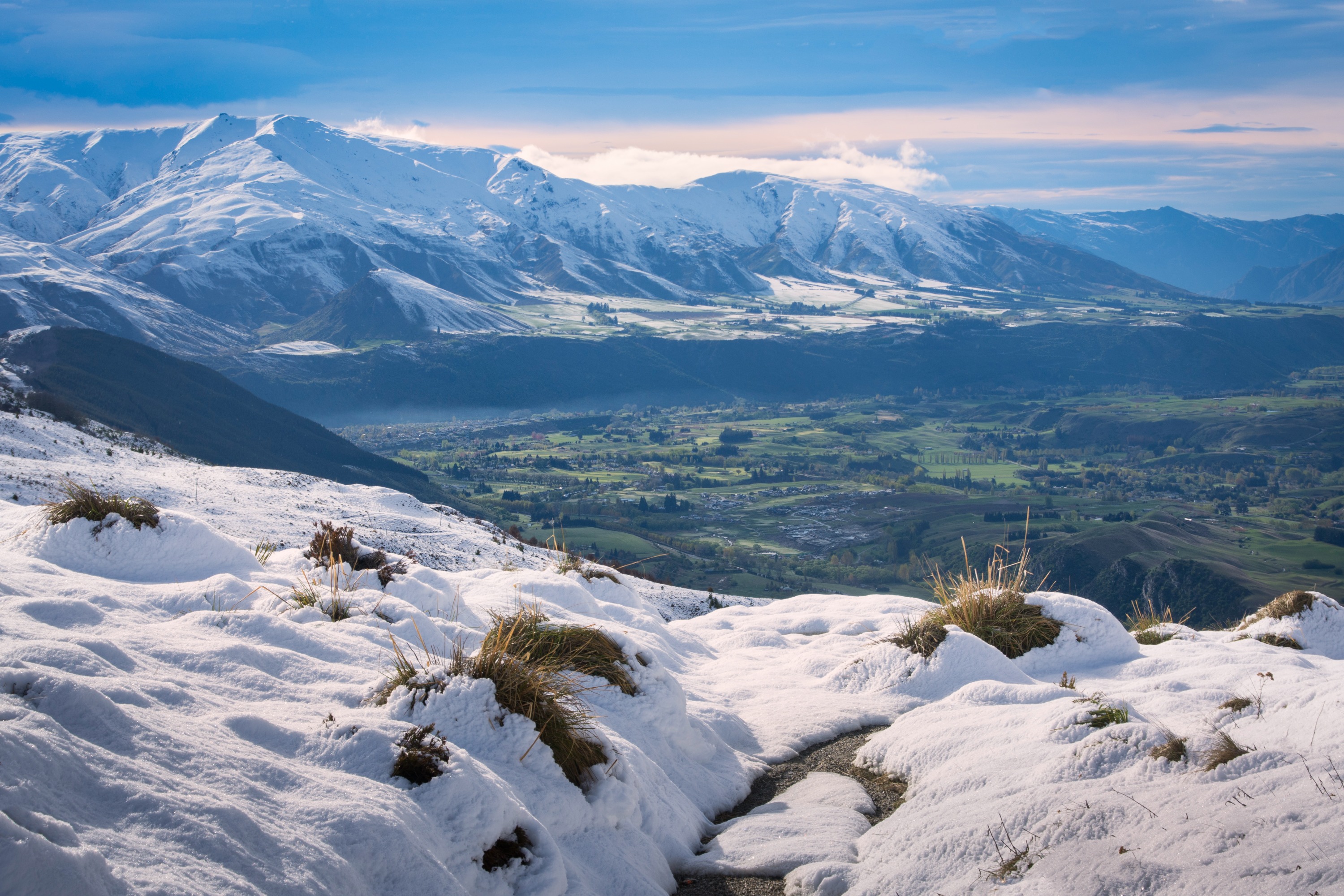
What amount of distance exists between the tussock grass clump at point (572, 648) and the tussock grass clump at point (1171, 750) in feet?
12.5

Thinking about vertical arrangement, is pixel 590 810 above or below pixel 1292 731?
below

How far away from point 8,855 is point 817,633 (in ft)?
32.9

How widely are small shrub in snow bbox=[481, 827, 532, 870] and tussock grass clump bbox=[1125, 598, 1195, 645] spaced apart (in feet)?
25.3

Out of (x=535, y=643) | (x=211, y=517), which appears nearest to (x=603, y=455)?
(x=211, y=517)

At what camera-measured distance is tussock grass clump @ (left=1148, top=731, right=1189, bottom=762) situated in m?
4.80

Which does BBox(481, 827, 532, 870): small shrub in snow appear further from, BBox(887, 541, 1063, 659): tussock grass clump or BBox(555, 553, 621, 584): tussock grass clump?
BBox(555, 553, 621, 584): tussock grass clump

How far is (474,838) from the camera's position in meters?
4.40

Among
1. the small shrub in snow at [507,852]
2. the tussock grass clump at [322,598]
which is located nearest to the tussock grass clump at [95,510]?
the tussock grass clump at [322,598]

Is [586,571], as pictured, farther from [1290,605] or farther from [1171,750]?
[1290,605]

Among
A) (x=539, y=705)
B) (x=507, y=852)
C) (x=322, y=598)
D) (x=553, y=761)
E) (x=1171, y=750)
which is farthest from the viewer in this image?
(x=322, y=598)

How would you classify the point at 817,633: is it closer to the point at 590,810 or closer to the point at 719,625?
the point at 719,625

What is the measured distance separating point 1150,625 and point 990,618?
3749 mm

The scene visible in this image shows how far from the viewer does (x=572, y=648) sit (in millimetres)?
7207

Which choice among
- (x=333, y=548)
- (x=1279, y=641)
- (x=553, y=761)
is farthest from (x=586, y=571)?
(x=1279, y=641)
